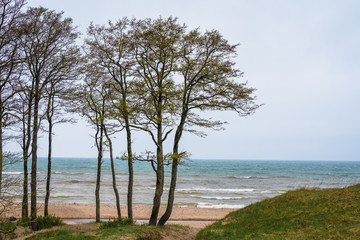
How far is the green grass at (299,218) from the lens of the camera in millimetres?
12539

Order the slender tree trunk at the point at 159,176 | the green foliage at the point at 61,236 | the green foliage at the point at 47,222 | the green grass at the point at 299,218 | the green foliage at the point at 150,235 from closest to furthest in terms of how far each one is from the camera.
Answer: the green grass at the point at 299,218, the green foliage at the point at 61,236, the green foliage at the point at 150,235, the slender tree trunk at the point at 159,176, the green foliage at the point at 47,222

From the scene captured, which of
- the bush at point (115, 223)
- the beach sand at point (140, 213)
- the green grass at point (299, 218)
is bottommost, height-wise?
the beach sand at point (140, 213)

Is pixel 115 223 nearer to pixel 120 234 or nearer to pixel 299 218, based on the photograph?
pixel 120 234

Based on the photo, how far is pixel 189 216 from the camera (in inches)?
1158

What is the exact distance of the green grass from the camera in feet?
41.1

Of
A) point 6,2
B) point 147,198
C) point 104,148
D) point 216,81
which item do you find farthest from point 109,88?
point 147,198

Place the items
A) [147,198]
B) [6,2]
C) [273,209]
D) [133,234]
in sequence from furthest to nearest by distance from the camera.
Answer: [147,198], [273,209], [133,234], [6,2]

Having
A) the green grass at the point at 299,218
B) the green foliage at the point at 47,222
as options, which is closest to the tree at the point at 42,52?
the green foliage at the point at 47,222

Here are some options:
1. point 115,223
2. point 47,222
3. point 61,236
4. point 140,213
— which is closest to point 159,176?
point 115,223

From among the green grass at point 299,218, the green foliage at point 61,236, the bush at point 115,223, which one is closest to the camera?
the green grass at point 299,218

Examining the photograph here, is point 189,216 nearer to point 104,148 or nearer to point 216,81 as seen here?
point 104,148

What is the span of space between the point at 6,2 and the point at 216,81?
36.3ft

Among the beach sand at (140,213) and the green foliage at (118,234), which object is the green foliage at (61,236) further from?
the beach sand at (140,213)

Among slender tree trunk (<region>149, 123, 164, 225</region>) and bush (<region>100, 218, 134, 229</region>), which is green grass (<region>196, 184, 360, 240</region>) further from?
bush (<region>100, 218, 134, 229</region>)
